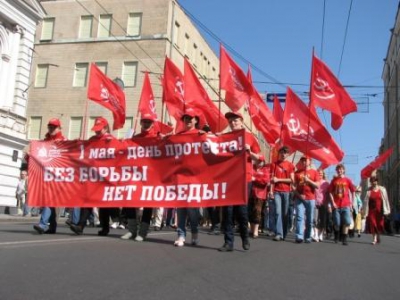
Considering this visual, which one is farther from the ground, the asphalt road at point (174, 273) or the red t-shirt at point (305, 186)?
the red t-shirt at point (305, 186)

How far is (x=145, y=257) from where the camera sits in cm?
621

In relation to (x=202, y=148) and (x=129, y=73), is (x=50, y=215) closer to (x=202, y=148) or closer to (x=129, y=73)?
(x=202, y=148)

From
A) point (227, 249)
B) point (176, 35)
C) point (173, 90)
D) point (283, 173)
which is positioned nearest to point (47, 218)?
point (227, 249)

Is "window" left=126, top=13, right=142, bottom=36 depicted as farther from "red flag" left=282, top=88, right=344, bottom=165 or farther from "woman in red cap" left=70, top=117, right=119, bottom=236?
"woman in red cap" left=70, top=117, right=119, bottom=236

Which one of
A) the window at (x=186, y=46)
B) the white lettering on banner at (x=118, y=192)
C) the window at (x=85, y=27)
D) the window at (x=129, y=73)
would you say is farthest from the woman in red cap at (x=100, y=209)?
the window at (x=85, y=27)

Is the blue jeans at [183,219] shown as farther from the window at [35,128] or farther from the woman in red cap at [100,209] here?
the window at [35,128]

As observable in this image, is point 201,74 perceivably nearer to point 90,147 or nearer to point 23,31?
point 23,31

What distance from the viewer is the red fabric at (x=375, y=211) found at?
42.2ft

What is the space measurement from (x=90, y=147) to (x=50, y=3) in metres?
34.8

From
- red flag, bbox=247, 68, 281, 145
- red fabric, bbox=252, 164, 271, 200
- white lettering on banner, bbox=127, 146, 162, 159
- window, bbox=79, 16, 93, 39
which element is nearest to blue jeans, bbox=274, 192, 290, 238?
red fabric, bbox=252, 164, 271, 200

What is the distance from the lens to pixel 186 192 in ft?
26.2

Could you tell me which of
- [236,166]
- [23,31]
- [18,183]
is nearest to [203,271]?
[236,166]

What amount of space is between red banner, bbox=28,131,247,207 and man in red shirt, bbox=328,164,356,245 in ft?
16.5

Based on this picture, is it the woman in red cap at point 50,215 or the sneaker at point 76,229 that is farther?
the sneaker at point 76,229
